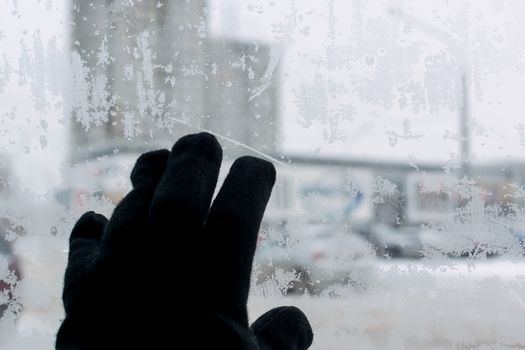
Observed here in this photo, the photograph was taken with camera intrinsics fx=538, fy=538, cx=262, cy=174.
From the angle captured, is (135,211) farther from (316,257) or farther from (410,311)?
(410,311)

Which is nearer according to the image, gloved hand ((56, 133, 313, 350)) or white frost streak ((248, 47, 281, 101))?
gloved hand ((56, 133, 313, 350))

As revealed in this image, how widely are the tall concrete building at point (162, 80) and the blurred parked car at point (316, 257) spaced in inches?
6.3

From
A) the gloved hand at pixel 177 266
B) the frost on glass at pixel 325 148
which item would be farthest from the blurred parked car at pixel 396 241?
the gloved hand at pixel 177 266

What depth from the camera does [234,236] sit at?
0.54 m

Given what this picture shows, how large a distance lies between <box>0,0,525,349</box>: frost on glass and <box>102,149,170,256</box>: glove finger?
12.4 inches

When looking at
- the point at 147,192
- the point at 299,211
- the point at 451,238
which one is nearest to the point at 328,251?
the point at 299,211

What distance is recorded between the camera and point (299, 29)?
3.01 ft

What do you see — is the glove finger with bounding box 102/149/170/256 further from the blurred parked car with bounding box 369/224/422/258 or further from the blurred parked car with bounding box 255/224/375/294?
the blurred parked car with bounding box 369/224/422/258

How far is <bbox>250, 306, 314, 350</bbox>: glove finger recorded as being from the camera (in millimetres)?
598

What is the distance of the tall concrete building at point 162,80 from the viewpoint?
916 mm

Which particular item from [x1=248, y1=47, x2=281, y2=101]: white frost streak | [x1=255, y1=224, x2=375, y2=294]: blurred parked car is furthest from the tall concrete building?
[x1=255, y1=224, x2=375, y2=294]: blurred parked car

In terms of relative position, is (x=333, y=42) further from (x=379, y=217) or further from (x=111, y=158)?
(x=111, y=158)

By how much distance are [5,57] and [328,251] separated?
646 mm

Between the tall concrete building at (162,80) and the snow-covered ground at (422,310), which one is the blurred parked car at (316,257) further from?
the tall concrete building at (162,80)
